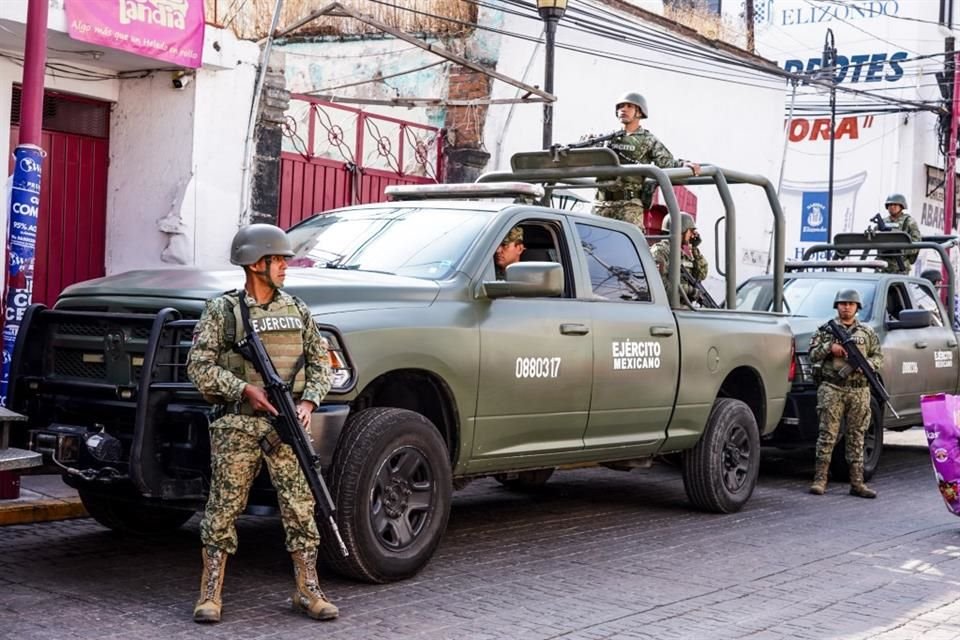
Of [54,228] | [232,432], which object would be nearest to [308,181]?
[54,228]

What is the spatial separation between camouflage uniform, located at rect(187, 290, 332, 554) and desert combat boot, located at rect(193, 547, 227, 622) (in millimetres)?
52

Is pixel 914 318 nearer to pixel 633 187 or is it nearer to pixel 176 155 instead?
pixel 633 187

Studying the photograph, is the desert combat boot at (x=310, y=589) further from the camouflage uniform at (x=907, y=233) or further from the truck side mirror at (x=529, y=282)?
the camouflage uniform at (x=907, y=233)

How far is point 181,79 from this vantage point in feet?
37.2

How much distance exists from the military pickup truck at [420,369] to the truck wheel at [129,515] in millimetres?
13

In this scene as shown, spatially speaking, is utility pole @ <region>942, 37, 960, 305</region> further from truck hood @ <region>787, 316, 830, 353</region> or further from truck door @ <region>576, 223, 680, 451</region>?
truck door @ <region>576, 223, 680, 451</region>

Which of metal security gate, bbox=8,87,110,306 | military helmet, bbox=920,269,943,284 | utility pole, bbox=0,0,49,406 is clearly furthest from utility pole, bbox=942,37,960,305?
utility pole, bbox=0,0,49,406

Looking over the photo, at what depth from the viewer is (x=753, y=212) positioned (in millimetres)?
21828

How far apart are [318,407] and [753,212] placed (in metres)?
17.2

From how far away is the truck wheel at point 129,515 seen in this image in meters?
7.17

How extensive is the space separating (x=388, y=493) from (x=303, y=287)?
1.08 metres

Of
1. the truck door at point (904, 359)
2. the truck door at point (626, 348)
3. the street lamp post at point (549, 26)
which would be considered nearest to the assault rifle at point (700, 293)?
the truck door at point (626, 348)

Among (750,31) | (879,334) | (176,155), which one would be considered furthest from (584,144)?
(750,31)

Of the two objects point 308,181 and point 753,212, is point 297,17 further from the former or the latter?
point 753,212
